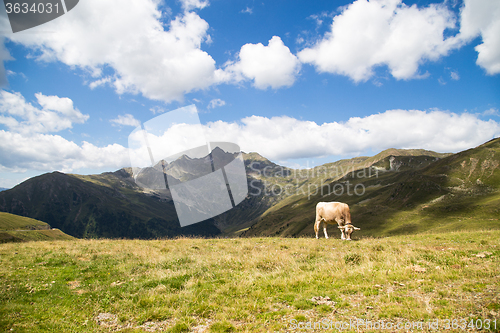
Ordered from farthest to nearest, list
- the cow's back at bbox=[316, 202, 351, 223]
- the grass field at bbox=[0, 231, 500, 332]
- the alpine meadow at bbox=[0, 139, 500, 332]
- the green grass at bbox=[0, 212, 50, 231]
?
the green grass at bbox=[0, 212, 50, 231] < the cow's back at bbox=[316, 202, 351, 223] < the grass field at bbox=[0, 231, 500, 332] < the alpine meadow at bbox=[0, 139, 500, 332]

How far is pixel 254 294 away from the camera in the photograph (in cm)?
841

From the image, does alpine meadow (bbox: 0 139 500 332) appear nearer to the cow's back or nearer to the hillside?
the cow's back

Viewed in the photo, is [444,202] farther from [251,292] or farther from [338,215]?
[251,292]

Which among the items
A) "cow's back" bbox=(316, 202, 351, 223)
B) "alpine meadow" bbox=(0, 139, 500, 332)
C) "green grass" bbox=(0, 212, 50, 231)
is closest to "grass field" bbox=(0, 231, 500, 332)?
"alpine meadow" bbox=(0, 139, 500, 332)

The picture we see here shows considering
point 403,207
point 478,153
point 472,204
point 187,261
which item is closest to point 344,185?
point 478,153

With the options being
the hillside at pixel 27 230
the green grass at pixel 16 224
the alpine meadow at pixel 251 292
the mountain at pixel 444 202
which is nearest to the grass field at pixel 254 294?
the alpine meadow at pixel 251 292

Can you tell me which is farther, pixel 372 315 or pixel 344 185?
pixel 344 185

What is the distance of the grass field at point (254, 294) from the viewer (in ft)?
21.7

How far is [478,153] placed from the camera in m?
104

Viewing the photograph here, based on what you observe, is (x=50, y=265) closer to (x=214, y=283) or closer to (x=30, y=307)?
(x=30, y=307)

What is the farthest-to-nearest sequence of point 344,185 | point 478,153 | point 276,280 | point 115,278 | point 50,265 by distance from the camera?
point 344,185 → point 478,153 → point 50,265 → point 115,278 → point 276,280

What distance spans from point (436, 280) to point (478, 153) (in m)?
134

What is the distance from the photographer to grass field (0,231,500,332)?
21.7 ft

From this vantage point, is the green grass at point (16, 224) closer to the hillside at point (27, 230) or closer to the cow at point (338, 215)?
the hillside at point (27, 230)
